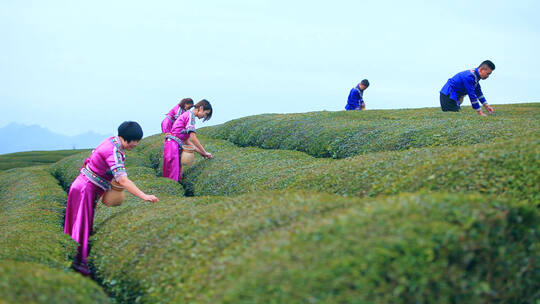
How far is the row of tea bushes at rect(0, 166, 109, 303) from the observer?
6.43 metres

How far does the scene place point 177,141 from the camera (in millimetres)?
20422

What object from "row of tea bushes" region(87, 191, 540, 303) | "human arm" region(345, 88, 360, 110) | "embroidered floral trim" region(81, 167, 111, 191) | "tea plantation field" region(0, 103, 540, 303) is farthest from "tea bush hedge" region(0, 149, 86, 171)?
"row of tea bushes" region(87, 191, 540, 303)

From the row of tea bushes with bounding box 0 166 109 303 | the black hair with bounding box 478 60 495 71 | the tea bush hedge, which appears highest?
the black hair with bounding box 478 60 495 71

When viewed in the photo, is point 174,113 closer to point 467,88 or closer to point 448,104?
point 467,88

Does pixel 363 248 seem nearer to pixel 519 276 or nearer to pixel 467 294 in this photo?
pixel 467 294

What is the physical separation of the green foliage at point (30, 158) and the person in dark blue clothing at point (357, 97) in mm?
28029

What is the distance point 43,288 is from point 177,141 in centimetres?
1414

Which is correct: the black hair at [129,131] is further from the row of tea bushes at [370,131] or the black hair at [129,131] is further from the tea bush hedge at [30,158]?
the tea bush hedge at [30,158]

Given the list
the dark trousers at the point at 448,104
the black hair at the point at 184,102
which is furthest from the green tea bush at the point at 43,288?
the dark trousers at the point at 448,104

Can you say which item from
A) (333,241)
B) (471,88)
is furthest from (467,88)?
(333,241)

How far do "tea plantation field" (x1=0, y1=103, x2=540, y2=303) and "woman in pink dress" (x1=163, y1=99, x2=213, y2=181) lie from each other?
162 inches

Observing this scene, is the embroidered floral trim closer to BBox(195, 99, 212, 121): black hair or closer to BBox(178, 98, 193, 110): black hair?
BBox(195, 99, 212, 121): black hair

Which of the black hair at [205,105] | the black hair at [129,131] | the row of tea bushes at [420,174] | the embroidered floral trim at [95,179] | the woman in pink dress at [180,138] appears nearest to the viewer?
the row of tea bushes at [420,174]

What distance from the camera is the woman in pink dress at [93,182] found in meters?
11.5
